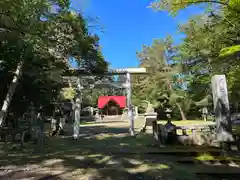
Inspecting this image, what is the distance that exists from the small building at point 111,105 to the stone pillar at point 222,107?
29.4 metres

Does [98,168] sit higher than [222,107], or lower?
lower

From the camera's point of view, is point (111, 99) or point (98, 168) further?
point (111, 99)

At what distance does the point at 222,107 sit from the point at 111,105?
1196 inches

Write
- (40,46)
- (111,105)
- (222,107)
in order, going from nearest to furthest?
(222,107) < (40,46) < (111,105)

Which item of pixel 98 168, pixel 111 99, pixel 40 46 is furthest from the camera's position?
pixel 111 99

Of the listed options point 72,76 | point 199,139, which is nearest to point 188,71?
point 72,76

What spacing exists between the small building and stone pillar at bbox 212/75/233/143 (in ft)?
96.5

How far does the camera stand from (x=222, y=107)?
686 centimetres

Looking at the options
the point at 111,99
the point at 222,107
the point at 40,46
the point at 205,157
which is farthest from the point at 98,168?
the point at 111,99

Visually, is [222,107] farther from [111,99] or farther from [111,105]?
[111,105]

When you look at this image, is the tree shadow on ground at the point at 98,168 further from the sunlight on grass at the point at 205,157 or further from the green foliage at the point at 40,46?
the green foliage at the point at 40,46

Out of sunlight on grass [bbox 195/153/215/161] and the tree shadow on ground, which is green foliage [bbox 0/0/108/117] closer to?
the tree shadow on ground

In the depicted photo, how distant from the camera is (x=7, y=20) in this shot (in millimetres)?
5457

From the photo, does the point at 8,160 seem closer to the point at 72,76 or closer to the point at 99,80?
the point at 72,76
